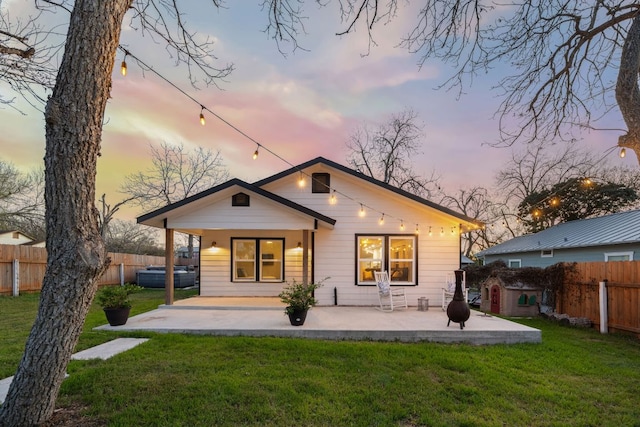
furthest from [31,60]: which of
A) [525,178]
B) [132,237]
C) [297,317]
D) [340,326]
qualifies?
[132,237]

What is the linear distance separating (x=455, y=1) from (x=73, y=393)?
5936 millimetres

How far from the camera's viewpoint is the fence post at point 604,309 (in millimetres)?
7484

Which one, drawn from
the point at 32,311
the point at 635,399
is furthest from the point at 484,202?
the point at 32,311

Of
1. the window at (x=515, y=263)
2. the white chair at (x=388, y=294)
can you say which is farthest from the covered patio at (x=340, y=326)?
the window at (x=515, y=263)

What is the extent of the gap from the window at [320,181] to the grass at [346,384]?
15.1ft

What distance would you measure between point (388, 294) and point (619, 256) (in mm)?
7273

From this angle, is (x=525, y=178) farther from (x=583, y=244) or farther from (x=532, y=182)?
(x=583, y=244)

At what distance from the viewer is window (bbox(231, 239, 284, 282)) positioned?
10.3 m

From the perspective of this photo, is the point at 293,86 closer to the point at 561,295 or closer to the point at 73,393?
the point at 73,393

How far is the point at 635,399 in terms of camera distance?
12.4 feet

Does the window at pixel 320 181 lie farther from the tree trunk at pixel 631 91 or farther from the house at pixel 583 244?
the house at pixel 583 244

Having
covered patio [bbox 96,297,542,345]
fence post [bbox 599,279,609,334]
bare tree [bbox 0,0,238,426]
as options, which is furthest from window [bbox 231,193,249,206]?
fence post [bbox 599,279,609,334]

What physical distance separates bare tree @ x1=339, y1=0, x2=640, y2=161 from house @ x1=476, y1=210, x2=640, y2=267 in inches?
269

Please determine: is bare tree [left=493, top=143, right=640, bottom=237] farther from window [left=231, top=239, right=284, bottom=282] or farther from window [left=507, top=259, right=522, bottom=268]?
window [left=231, top=239, right=284, bottom=282]
